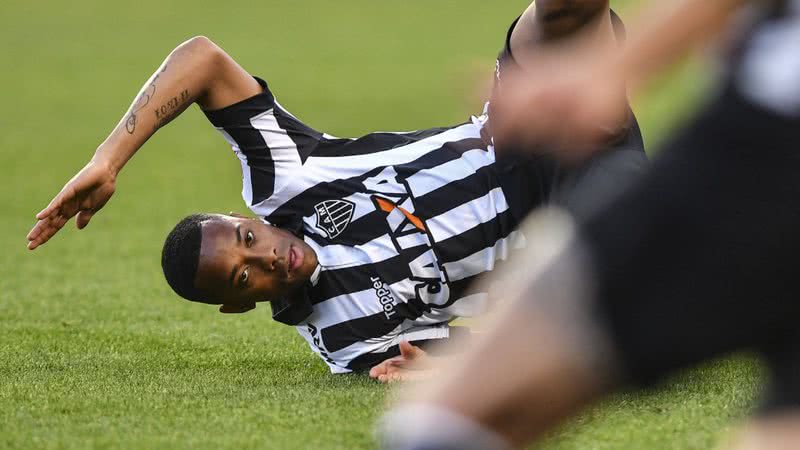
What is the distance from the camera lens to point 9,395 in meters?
4.21

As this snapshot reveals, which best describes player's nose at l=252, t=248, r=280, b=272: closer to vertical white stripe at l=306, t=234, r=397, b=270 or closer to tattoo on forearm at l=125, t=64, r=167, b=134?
vertical white stripe at l=306, t=234, r=397, b=270

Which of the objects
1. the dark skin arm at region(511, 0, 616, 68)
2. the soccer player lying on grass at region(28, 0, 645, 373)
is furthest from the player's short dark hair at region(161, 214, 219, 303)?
the dark skin arm at region(511, 0, 616, 68)

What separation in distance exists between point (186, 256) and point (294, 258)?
1.26 feet

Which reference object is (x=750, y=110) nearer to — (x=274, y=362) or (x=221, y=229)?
(x=221, y=229)

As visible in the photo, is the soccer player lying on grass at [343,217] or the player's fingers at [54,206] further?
the soccer player lying on grass at [343,217]

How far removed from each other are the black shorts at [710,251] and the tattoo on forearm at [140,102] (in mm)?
2954

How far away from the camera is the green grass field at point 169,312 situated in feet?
12.1

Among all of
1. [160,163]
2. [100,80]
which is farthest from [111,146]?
[100,80]

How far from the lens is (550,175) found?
473cm

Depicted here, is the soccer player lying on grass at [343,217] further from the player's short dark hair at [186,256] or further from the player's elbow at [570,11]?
the player's elbow at [570,11]

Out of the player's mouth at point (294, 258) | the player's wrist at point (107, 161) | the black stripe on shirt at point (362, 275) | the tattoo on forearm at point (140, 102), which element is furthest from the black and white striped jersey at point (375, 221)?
the player's wrist at point (107, 161)

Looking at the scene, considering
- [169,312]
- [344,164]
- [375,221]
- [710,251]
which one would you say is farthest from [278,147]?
[710,251]

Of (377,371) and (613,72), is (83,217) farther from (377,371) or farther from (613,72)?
(613,72)

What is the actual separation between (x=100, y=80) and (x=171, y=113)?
13034mm
